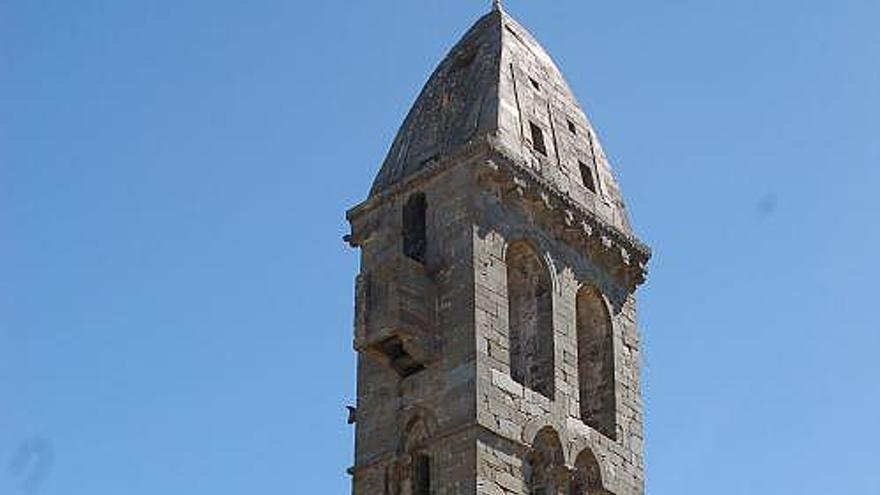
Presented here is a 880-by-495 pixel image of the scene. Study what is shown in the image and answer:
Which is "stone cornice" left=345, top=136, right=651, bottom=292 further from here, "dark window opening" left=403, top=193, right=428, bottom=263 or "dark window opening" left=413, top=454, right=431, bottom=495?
"dark window opening" left=413, top=454, right=431, bottom=495

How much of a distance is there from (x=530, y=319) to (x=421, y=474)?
3.39m

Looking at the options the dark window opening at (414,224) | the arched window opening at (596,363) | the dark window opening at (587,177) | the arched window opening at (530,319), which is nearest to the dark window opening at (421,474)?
the arched window opening at (530,319)

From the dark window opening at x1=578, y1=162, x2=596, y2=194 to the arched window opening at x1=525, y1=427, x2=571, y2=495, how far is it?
5257mm

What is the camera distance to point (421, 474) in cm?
2658

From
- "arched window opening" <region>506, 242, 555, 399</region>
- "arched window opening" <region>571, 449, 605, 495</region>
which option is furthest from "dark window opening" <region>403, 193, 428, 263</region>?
"arched window opening" <region>571, 449, 605, 495</region>

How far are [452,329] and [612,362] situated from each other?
3.47m

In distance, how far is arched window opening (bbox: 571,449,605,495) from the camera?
27453mm

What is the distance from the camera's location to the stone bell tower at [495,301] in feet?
87.1

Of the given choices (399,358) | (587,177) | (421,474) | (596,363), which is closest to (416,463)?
(421,474)

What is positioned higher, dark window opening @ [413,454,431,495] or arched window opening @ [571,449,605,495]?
arched window opening @ [571,449,605,495]

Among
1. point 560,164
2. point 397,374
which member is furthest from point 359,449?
point 560,164

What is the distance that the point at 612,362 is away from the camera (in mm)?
29250

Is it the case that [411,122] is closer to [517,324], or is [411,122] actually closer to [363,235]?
[363,235]

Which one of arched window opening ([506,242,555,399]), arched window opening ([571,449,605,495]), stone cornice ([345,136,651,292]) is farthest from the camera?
stone cornice ([345,136,651,292])
